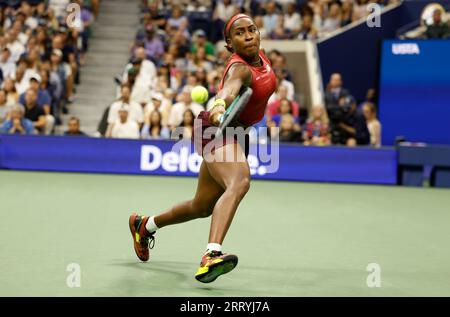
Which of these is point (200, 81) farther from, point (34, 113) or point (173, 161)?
point (34, 113)

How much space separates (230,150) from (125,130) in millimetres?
8213

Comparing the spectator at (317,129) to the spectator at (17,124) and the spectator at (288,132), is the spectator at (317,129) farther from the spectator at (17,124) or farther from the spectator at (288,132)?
the spectator at (17,124)

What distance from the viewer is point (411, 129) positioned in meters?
15.2

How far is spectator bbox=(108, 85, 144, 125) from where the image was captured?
47.4ft

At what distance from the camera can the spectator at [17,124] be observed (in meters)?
14.0

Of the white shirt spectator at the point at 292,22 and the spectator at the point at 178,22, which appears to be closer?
the spectator at the point at 178,22

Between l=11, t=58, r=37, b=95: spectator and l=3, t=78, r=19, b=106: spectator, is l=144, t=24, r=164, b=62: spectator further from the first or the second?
l=3, t=78, r=19, b=106: spectator

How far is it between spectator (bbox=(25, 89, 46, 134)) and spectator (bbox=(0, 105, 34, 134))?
0.26 metres

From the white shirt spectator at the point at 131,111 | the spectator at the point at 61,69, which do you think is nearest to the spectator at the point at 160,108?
the white shirt spectator at the point at 131,111

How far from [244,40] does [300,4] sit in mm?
12265

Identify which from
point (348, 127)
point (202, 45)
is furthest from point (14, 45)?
point (348, 127)

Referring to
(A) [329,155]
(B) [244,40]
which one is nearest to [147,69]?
(A) [329,155]
